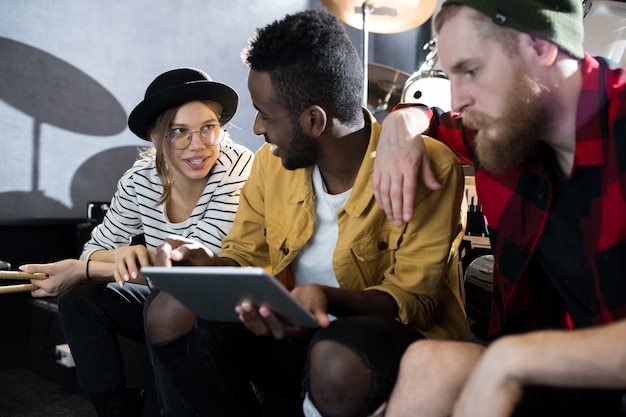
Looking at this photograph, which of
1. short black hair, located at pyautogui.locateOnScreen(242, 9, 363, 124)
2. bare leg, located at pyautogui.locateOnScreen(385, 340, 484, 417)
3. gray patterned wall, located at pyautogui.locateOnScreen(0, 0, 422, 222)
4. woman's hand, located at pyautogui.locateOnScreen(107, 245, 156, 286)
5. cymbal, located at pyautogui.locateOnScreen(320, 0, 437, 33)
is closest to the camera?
bare leg, located at pyautogui.locateOnScreen(385, 340, 484, 417)

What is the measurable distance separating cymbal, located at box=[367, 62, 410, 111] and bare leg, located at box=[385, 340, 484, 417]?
2294 millimetres

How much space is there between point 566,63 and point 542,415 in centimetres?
49

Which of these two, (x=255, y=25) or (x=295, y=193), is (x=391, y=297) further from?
(x=255, y=25)

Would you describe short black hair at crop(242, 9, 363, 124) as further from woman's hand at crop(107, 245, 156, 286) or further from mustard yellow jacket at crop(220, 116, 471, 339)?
woman's hand at crop(107, 245, 156, 286)

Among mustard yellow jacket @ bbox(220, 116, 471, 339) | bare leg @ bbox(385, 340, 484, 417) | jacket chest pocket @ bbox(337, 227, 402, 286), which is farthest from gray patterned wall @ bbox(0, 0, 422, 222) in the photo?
bare leg @ bbox(385, 340, 484, 417)

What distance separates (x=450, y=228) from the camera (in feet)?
3.90

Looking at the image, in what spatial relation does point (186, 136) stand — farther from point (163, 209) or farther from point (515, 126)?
point (515, 126)

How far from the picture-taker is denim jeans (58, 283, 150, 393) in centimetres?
150

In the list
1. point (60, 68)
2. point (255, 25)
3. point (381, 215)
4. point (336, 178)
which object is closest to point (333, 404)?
point (381, 215)

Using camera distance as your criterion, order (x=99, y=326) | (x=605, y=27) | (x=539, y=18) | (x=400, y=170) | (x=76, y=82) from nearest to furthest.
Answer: (x=539, y=18), (x=400, y=170), (x=99, y=326), (x=605, y=27), (x=76, y=82)

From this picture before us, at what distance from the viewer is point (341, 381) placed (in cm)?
87

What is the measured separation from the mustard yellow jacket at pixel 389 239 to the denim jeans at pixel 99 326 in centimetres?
35

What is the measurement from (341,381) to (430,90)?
1.62 meters

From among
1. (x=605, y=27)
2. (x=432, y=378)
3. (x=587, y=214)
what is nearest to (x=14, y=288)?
(x=432, y=378)
